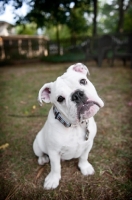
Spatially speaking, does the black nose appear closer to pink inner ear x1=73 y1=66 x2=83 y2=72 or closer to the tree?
pink inner ear x1=73 y1=66 x2=83 y2=72

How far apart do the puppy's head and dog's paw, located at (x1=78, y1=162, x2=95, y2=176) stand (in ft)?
2.69

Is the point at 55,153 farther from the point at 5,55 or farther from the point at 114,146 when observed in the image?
the point at 5,55

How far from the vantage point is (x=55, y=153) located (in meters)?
1.84

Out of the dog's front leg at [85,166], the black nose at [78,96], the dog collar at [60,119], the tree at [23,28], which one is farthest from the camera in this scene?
the tree at [23,28]

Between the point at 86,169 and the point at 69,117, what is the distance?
897 mm

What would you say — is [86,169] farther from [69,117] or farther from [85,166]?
[69,117]

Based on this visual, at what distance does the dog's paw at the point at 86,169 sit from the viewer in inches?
83.2

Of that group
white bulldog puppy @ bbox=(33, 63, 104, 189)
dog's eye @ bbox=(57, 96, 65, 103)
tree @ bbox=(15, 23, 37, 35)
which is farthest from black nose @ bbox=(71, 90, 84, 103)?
tree @ bbox=(15, 23, 37, 35)

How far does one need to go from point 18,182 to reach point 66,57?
31.4 feet

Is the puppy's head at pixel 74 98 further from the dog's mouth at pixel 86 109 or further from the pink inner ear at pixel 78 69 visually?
the pink inner ear at pixel 78 69

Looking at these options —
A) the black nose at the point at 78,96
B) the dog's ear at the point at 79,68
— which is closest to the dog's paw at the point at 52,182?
the black nose at the point at 78,96

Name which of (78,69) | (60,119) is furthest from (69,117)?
(78,69)

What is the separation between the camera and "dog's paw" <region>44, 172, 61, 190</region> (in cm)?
195

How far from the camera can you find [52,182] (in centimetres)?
197
